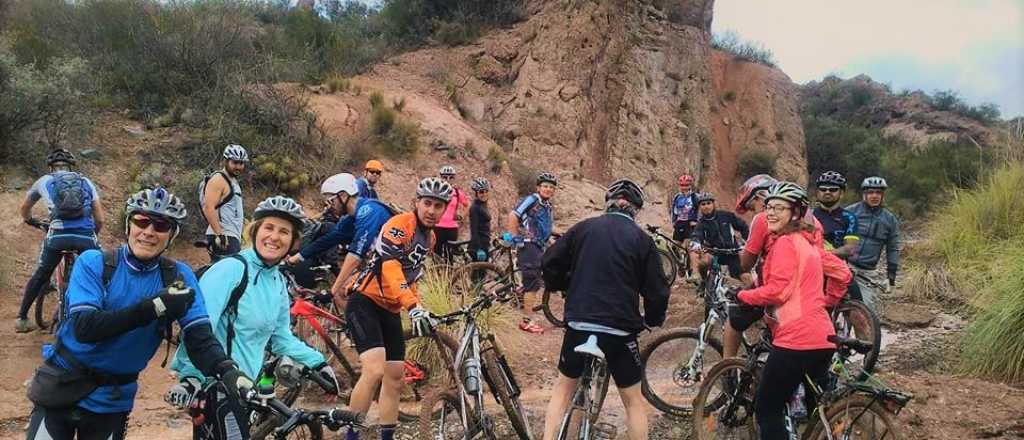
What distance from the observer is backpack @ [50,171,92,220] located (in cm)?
674

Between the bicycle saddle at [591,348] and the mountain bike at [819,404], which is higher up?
the bicycle saddle at [591,348]

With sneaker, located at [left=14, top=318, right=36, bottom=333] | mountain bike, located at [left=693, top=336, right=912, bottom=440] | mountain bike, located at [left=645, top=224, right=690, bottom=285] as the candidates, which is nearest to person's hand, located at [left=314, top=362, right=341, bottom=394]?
mountain bike, located at [left=693, top=336, right=912, bottom=440]

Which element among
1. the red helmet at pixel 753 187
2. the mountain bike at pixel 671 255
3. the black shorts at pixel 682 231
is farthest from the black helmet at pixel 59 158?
the black shorts at pixel 682 231

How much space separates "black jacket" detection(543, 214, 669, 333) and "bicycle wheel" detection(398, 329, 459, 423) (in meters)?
1.45

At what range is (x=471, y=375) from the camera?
472 cm

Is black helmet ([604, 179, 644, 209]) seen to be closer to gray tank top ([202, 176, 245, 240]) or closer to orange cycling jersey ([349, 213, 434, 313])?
orange cycling jersey ([349, 213, 434, 313])

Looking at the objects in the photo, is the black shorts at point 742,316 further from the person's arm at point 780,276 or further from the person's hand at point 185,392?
the person's hand at point 185,392

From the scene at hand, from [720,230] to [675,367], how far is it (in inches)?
146

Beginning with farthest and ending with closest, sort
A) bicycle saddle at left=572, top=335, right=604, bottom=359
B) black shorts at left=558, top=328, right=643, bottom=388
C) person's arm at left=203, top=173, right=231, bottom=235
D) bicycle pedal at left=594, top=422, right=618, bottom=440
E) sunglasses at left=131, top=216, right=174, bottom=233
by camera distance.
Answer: person's arm at left=203, top=173, right=231, bottom=235 < bicycle pedal at left=594, top=422, right=618, bottom=440 < black shorts at left=558, top=328, right=643, bottom=388 < bicycle saddle at left=572, top=335, right=604, bottom=359 < sunglasses at left=131, top=216, right=174, bottom=233

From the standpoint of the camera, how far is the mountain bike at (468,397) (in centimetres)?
466

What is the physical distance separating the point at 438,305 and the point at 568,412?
3443mm

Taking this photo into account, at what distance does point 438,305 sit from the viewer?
7.60 meters

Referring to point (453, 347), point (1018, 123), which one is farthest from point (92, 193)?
point (1018, 123)

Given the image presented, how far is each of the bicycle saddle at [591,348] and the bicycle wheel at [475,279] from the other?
154 inches
